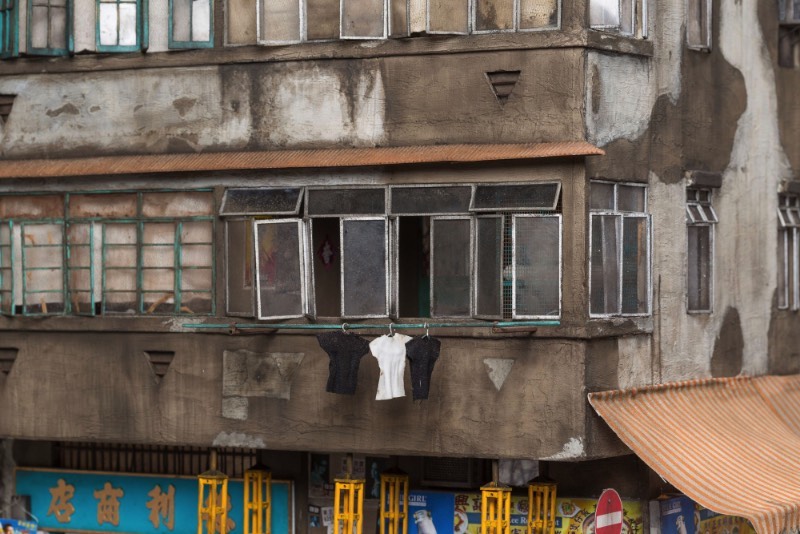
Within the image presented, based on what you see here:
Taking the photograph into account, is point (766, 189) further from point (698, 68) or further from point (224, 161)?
point (224, 161)

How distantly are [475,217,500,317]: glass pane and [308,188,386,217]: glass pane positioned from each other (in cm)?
101

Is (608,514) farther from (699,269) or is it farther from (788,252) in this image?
(788,252)

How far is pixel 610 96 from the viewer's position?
717 inches

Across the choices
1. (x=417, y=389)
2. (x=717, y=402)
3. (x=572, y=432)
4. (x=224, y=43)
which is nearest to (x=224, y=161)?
(x=224, y=43)

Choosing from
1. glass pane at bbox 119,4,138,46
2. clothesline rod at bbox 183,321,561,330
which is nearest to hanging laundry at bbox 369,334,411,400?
clothesline rod at bbox 183,321,561,330

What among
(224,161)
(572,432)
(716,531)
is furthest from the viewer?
(716,531)

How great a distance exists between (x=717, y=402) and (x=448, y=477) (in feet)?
9.29

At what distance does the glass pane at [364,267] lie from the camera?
59.7 feet

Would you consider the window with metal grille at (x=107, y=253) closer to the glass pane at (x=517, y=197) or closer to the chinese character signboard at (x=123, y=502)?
the chinese character signboard at (x=123, y=502)

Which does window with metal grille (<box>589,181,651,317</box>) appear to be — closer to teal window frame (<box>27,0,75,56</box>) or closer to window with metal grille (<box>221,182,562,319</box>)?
window with metal grille (<box>221,182,562,319</box>)

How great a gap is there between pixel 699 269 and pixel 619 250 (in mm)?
1820

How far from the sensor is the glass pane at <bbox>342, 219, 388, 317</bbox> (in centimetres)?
1819

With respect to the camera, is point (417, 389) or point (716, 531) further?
point (716, 531)

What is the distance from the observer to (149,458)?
20.6m
